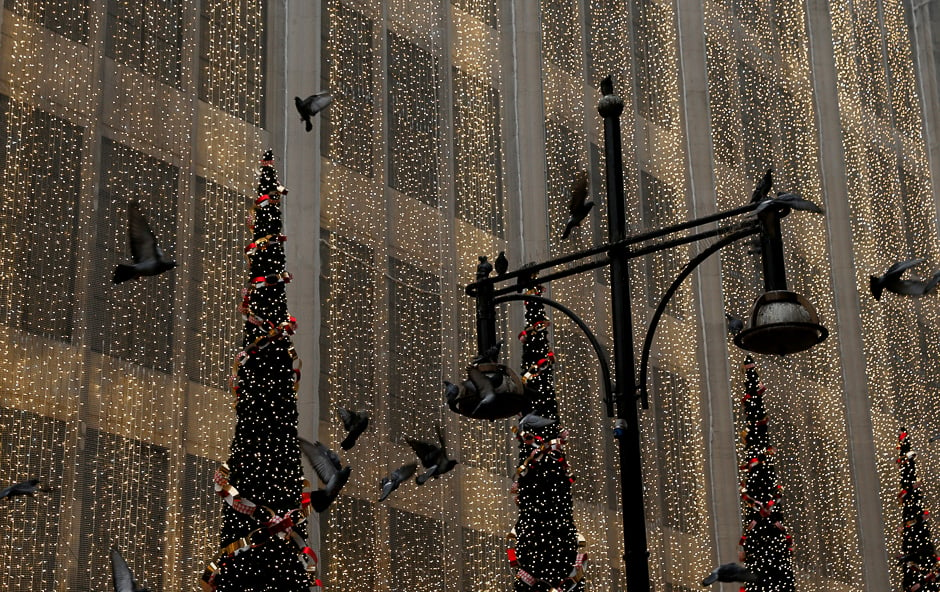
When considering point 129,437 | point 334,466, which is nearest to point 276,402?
point 334,466

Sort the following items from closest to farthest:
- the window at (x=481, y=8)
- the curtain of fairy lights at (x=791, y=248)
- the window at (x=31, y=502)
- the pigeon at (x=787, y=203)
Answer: the pigeon at (x=787, y=203)
the window at (x=31, y=502)
the window at (x=481, y=8)
the curtain of fairy lights at (x=791, y=248)

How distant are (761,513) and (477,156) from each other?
669 cm

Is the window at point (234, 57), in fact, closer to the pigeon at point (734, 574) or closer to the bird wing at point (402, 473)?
the bird wing at point (402, 473)

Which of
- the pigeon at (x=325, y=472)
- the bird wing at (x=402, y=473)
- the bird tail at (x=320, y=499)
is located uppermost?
the bird wing at (x=402, y=473)

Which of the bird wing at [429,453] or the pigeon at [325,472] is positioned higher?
the bird wing at [429,453]

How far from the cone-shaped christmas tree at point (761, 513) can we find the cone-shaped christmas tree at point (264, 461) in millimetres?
9170

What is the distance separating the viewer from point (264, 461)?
13141mm

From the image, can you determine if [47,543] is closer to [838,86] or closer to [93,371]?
[93,371]

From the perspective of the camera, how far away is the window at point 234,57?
1778 cm

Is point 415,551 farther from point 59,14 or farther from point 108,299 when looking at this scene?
point 59,14

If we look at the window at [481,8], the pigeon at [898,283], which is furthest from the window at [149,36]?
the pigeon at [898,283]

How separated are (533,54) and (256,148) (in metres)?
6.53

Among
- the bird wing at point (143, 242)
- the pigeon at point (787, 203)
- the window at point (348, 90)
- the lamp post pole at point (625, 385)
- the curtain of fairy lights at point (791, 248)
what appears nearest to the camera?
the lamp post pole at point (625, 385)

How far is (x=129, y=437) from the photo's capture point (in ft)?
49.8
